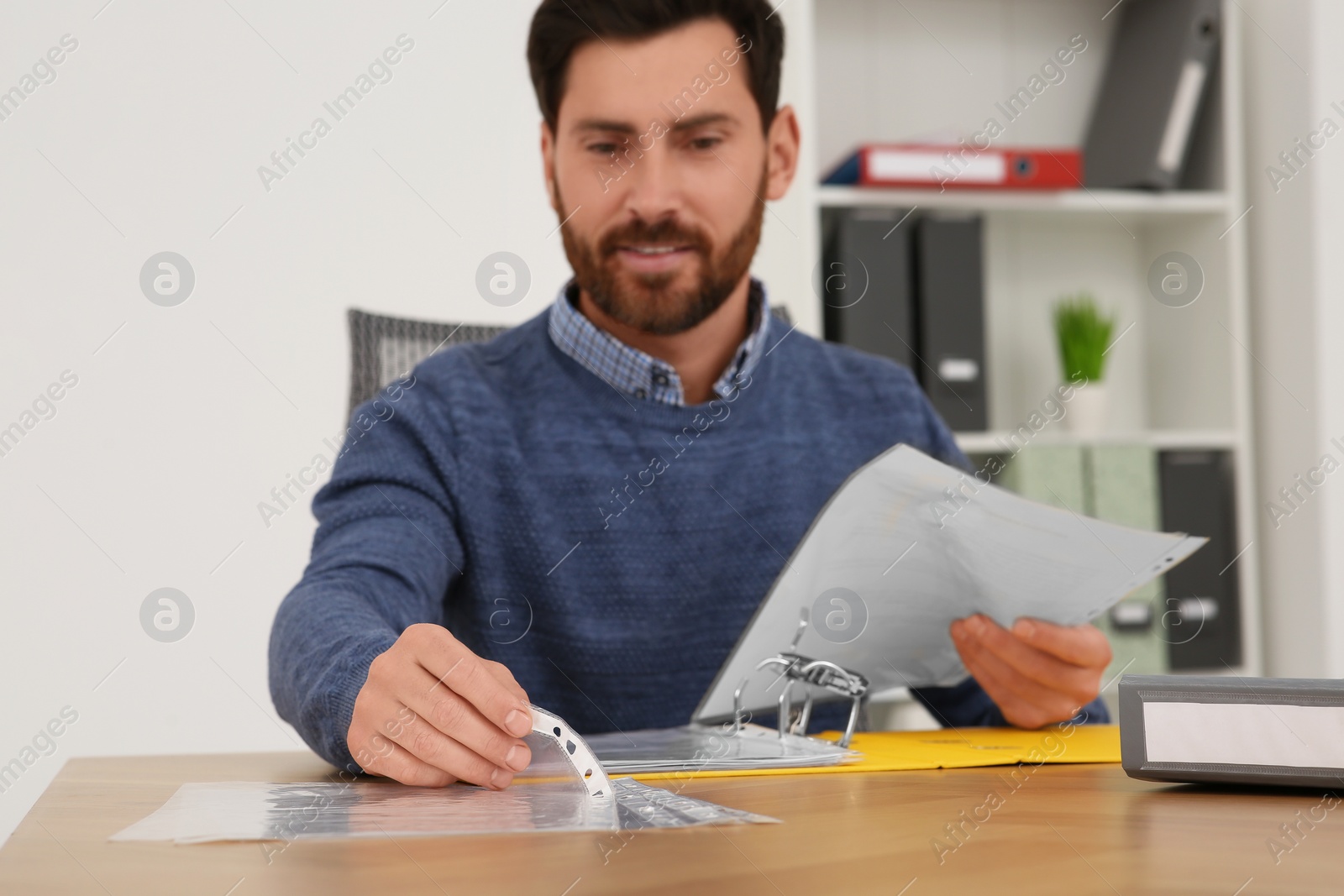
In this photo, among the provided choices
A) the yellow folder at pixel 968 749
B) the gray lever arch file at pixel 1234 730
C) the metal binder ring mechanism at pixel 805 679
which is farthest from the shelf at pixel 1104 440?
the gray lever arch file at pixel 1234 730

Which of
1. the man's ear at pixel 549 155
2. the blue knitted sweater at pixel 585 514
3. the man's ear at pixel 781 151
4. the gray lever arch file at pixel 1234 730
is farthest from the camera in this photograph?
the man's ear at pixel 781 151

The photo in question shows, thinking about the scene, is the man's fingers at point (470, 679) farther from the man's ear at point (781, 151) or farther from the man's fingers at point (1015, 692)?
the man's ear at point (781, 151)

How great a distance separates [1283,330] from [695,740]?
1.92m

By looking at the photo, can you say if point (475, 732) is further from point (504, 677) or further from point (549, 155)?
point (549, 155)

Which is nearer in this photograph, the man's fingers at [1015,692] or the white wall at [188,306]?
the man's fingers at [1015,692]

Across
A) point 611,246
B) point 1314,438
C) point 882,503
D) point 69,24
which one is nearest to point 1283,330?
point 1314,438

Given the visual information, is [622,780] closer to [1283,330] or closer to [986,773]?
[986,773]

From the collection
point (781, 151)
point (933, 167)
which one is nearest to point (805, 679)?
point (781, 151)

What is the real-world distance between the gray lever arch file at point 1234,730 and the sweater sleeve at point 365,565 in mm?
458

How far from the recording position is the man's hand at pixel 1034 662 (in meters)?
0.84

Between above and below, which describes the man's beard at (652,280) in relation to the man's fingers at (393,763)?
above

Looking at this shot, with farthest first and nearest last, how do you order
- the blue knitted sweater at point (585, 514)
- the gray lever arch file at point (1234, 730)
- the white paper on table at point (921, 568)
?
the blue knitted sweater at point (585, 514), the white paper on table at point (921, 568), the gray lever arch file at point (1234, 730)

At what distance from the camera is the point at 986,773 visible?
68 centimetres

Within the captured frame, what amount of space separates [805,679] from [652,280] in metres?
0.60
